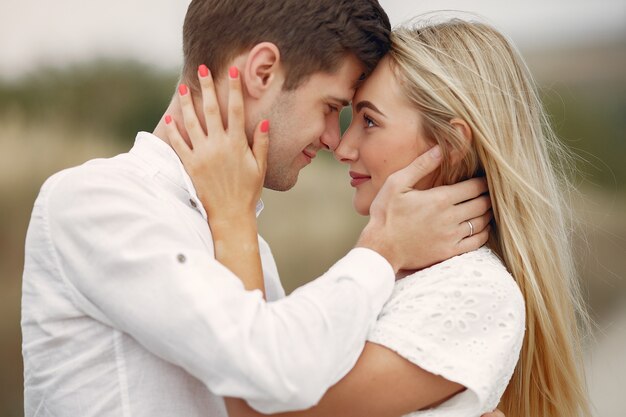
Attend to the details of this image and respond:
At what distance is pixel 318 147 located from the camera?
75.9 inches

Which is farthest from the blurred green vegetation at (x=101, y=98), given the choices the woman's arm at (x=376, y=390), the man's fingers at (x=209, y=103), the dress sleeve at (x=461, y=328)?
the woman's arm at (x=376, y=390)

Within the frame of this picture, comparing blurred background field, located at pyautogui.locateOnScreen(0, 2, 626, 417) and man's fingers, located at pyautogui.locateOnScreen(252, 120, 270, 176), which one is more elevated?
man's fingers, located at pyautogui.locateOnScreen(252, 120, 270, 176)

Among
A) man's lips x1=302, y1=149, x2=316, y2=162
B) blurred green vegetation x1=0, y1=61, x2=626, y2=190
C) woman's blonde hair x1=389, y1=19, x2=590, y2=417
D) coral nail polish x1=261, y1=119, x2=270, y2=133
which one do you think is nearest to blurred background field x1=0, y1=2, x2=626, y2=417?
blurred green vegetation x1=0, y1=61, x2=626, y2=190

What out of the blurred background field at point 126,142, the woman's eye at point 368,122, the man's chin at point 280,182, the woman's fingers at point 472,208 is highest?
the woman's eye at point 368,122

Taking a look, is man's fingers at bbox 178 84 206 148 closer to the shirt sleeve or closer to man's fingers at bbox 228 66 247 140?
man's fingers at bbox 228 66 247 140

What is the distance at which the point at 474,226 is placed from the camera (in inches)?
69.6

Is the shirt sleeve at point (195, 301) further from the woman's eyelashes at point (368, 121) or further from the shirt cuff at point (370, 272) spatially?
the woman's eyelashes at point (368, 121)

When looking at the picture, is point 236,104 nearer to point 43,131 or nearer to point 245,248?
point 245,248

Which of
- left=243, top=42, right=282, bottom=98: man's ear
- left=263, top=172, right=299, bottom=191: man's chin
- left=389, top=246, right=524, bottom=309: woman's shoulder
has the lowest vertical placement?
left=389, top=246, right=524, bottom=309: woman's shoulder

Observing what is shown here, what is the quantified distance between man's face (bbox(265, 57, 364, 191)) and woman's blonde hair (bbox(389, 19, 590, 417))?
14 centimetres

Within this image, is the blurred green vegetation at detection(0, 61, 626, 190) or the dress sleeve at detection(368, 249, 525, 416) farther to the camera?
the blurred green vegetation at detection(0, 61, 626, 190)

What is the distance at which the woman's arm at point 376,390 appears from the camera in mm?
1479

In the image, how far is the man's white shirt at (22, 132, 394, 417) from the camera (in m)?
1.28

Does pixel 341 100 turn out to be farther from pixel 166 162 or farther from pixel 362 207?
pixel 166 162
